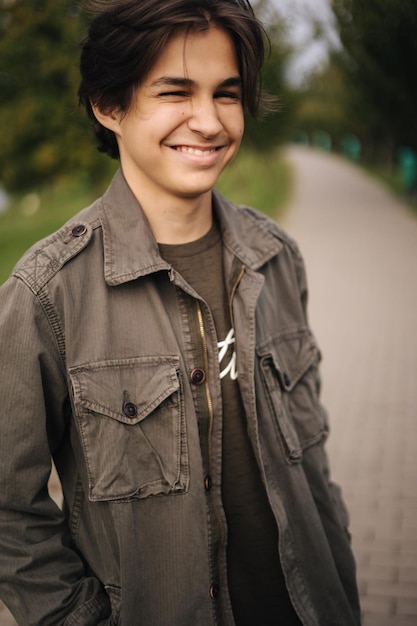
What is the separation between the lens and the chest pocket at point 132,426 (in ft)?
5.39

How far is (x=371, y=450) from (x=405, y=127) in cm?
1390

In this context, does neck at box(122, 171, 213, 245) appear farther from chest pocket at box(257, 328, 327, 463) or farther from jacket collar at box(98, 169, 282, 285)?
chest pocket at box(257, 328, 327, 463)

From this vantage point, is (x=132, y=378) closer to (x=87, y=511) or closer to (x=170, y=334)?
(x=170, y=334)

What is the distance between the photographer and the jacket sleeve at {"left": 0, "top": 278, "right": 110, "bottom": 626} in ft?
5.20

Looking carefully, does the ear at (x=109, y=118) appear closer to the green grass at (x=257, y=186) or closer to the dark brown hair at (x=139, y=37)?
the dark brown hair at (x=139, y=37)

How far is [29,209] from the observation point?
2495 centimetres

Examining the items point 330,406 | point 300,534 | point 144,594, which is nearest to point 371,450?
point 330,406

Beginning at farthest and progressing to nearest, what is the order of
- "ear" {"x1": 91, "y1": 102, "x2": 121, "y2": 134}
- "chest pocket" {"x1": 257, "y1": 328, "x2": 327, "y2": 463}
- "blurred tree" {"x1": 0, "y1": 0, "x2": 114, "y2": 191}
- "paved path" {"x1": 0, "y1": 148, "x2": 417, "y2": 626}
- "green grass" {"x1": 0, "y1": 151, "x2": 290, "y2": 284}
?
"green grass" {"x1": 0, "y1": 151, "x2": 290, "y2": 284}, "blurred tree" {"x1": 0, "y1": 0, "x2": 114, "y2": 191}, "paved path" {"x1": 0, "y1": 148, "x2": 417, "y2": 626}, "chest pocket" {"x1": 257, "y1": 328, "x2": 327, "y2": 463}, "ear" {"x1": 91, "y1": 102, "x2": 121, "y2": 134}

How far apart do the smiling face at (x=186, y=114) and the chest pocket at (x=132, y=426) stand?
0.48m

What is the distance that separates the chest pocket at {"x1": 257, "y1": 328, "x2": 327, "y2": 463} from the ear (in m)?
0.71

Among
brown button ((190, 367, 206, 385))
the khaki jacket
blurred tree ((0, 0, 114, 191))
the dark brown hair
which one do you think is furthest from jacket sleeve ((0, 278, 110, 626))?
blurred tree ((0, 0, 114, 191))

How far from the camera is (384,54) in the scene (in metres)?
8.38

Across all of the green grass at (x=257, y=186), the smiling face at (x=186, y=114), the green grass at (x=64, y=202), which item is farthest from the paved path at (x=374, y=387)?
the green grass at (x=64, y=202)

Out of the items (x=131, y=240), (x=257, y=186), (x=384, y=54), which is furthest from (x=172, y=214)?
(x=257, y=186)
